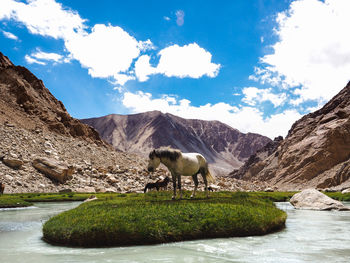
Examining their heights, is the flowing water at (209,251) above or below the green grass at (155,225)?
below

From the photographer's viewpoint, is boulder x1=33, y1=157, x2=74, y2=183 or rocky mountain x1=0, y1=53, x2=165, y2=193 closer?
rocky mountain x1=0, y1=53, x2=165, y2=193

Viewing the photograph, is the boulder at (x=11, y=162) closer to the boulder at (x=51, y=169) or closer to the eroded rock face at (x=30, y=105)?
the boulder at (x=51, y=169)

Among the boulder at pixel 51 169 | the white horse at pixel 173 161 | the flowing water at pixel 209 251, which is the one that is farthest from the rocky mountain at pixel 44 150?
the flowing water at pixel 209 251

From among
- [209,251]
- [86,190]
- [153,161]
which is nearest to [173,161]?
[153,161]

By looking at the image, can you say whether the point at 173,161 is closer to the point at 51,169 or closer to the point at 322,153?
the point at 51,169

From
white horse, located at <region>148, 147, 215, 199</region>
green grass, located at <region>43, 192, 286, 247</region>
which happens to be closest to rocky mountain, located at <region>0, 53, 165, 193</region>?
white horse, located at <region>148, 147, 215, 199</region>

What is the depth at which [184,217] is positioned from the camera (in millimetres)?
11453

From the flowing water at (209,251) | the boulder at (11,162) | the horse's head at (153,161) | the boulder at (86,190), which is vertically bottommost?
the flowing water at (209,251)

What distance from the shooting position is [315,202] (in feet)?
83.6

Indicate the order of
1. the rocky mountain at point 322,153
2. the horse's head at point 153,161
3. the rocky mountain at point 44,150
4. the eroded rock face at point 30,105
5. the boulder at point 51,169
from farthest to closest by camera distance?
the rocky mountain at point 322,153, the eroded rock face at point 30,105, the boulder at point 51,169, the rocky mountain at point 44,150, the horse's head at point 153,161

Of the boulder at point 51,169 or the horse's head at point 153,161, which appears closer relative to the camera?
the horse's head at point 153,161

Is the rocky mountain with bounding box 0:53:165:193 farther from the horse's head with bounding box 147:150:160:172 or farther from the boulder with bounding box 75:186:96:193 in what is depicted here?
the horse's head with bounding box 147:150:160:172

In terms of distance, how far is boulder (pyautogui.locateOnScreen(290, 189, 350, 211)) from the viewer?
23631 millimetres

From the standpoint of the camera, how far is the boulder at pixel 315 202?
2363 cm
